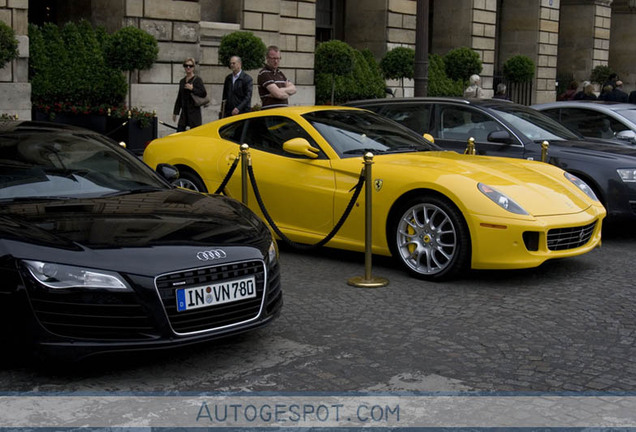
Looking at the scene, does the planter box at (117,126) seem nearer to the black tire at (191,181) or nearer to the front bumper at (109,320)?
the black tire at (191,181)

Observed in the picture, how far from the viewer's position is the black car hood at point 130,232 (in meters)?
4.68

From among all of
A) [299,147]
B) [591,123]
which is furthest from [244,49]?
[299,147]

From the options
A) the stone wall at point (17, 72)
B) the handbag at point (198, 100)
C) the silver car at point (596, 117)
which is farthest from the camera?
the stone wall at point (17, 72)

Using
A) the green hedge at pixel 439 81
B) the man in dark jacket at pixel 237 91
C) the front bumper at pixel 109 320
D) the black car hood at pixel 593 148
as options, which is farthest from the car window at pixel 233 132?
the green hedge at pixel 439 81

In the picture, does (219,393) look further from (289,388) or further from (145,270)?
(145,270)

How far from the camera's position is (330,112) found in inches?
344

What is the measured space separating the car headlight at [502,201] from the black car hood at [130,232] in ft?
7.35

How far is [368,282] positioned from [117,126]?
10.4m

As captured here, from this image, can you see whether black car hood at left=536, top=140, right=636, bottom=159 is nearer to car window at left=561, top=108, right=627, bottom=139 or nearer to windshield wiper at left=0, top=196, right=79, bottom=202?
car window at left=561, top=108, right=627, bottom=139

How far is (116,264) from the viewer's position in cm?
466

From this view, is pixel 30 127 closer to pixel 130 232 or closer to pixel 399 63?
pixel 130 232

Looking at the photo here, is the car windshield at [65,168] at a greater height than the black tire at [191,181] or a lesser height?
greater

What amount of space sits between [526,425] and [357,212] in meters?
3.79

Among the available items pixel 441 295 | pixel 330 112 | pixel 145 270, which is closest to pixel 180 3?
pixel 330 112
